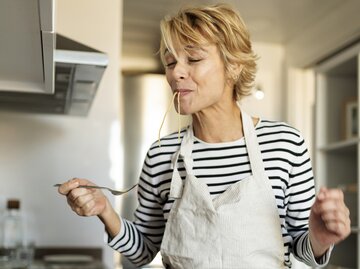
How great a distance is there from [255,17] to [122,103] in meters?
1.05

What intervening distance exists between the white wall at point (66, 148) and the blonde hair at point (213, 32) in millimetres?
1079

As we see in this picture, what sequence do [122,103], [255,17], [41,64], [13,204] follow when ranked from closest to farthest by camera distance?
[41,64] < [13,204] < [255,17] < [122,103]

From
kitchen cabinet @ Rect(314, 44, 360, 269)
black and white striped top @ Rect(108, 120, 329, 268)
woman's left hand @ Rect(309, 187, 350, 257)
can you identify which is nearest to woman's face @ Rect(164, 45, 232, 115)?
black and white striped top @ Rect(108, 120, 329, 268)

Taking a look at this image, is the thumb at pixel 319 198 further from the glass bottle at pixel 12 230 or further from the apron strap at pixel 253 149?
the glass bottle at pixel 12 230

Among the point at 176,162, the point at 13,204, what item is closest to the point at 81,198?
the point at 176,162

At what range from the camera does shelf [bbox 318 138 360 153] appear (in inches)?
112

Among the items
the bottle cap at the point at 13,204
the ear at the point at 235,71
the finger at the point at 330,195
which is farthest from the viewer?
the bottle cap at the point at 13,204

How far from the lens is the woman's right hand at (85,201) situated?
1.12 meters

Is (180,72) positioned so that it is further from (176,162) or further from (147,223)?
(147,223)

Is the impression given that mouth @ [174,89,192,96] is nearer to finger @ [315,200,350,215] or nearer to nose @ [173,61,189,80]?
nose @ [173,61,189,80]

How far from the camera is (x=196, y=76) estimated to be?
1.17m

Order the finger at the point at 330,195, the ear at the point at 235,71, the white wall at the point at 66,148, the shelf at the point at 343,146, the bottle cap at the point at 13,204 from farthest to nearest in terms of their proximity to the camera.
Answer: the shelf at the point at 343,146, the white wall at the point at 66,148, the bottle cap at the point at 13,204, the ear at the point at 235,71, the finger at the point at 330,195

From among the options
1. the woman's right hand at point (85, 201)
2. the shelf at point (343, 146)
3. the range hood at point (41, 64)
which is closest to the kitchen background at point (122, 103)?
the range hood at point (41, 64)

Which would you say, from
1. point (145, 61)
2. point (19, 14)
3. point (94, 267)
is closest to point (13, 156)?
point (94, 267)
